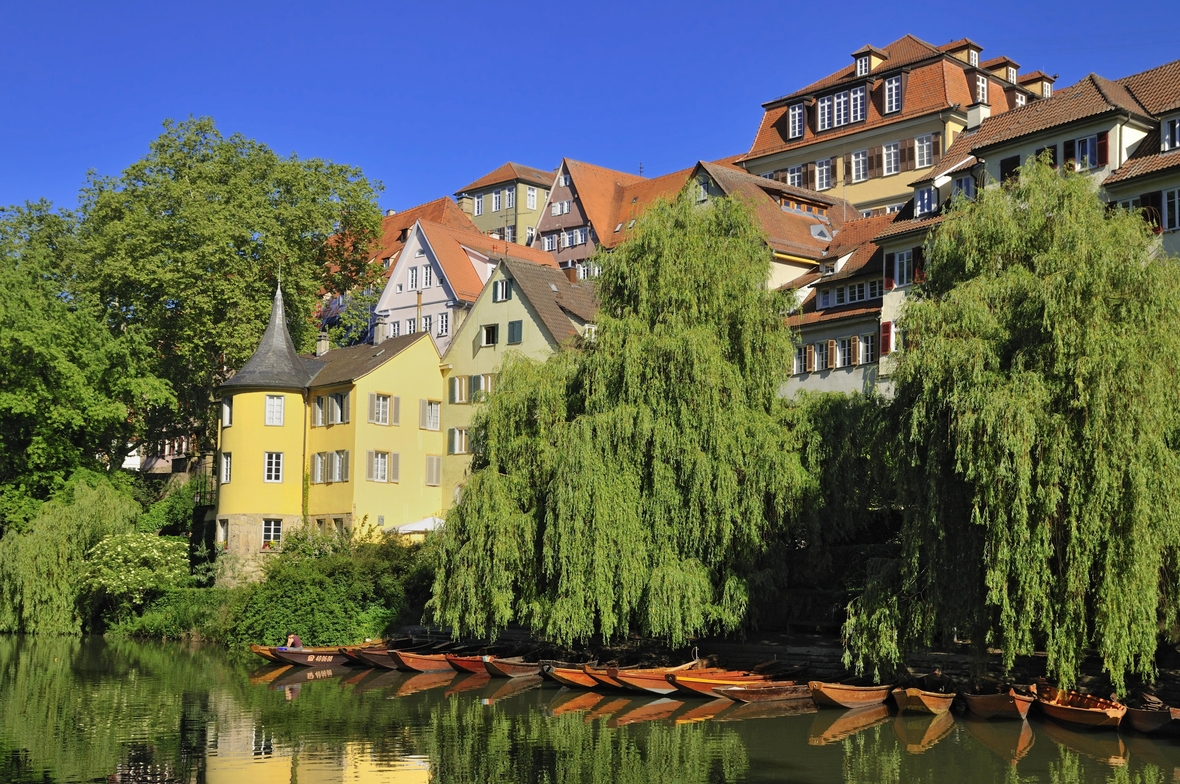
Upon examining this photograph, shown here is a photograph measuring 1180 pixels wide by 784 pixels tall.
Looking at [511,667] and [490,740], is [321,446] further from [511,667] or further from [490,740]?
[490,740]

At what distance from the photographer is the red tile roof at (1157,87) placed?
44062 millimetres

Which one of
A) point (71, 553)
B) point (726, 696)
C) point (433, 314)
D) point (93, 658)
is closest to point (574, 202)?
point (433, 314)

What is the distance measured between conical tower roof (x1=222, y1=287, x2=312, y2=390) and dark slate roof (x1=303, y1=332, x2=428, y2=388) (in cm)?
86

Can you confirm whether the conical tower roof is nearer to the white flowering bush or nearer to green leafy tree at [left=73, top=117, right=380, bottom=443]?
green leafy tree at [left=73, top=117, right=380, bottom=443]

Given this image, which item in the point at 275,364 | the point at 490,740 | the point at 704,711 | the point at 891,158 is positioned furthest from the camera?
the point at 891,158

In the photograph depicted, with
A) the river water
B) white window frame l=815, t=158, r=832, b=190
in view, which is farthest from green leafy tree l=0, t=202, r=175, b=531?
white window frame l=815, t=158, r=832, b=190

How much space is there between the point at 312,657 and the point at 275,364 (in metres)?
18.5

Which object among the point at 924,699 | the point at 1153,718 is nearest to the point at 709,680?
the point at 924,699

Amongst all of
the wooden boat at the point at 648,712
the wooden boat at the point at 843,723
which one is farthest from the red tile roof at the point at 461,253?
the wooden boat at the point at 843,723

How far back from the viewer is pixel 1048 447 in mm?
28875

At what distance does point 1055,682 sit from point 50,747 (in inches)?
850

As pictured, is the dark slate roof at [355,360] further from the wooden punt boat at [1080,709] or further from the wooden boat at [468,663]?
the wooden punt boat at [1080,709]

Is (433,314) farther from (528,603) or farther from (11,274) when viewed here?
(528,603)

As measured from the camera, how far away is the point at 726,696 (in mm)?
34688
